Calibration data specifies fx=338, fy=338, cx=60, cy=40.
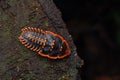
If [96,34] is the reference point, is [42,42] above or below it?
below

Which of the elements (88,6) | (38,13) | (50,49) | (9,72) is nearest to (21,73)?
(9,72)

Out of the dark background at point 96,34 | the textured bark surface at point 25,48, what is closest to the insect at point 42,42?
the textured bark surface at point 25,48

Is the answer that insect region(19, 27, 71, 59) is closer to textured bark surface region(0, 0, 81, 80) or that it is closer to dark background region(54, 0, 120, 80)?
textured bark surface region(0, 0, 81, 80)

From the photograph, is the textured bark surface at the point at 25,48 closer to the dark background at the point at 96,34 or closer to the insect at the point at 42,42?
the insect at the point at 42,42

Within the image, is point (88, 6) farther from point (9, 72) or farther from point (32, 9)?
point (9, 72)

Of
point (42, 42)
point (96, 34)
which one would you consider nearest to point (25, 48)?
point (42, 42)

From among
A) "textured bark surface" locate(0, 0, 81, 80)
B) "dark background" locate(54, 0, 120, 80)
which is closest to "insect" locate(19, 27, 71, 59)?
"textured bark surface" locate(0, 0, 81, 80)

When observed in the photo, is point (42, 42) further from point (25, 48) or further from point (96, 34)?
point (96, 34)
